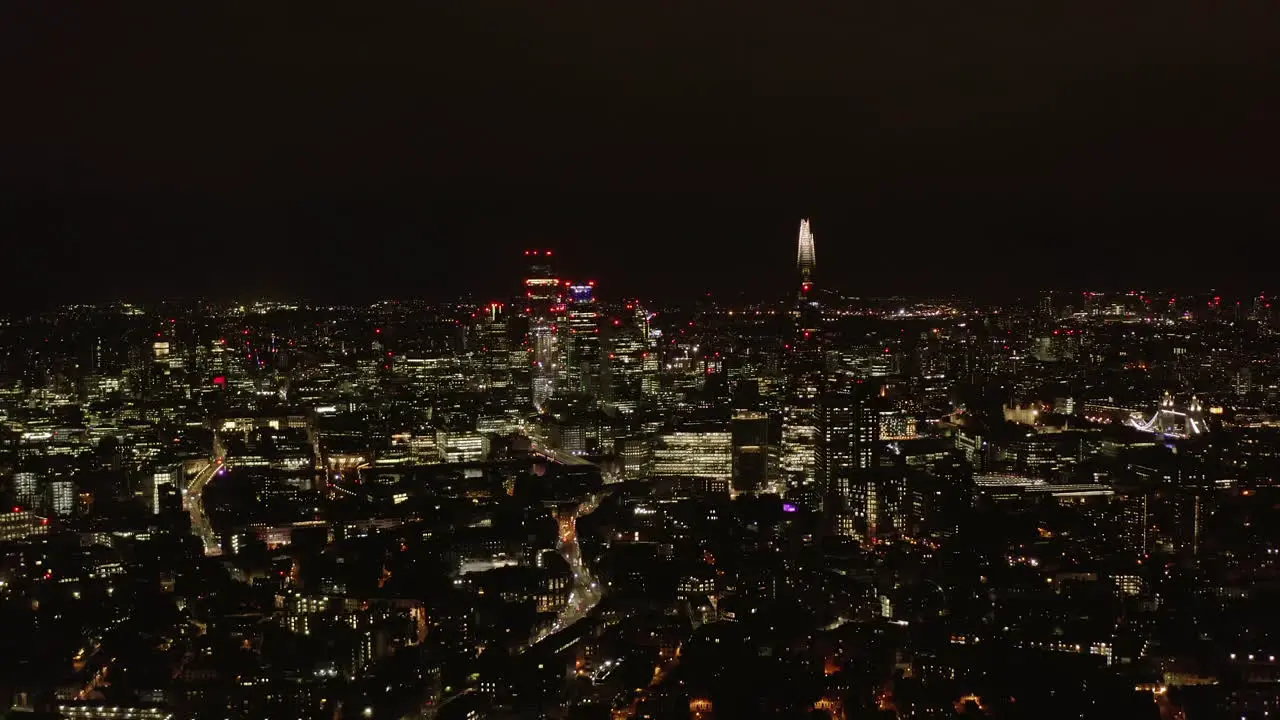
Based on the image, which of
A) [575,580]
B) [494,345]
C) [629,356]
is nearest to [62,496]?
[575,580]

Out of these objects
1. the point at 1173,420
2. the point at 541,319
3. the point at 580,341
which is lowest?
the point at 1173,420

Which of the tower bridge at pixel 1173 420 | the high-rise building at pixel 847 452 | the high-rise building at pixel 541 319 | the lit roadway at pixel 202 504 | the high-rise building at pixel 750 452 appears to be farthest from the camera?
the high-rise building at pixel 541 319

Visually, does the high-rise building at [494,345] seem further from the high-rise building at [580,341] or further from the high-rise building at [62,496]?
the high-rise building at [62,496]

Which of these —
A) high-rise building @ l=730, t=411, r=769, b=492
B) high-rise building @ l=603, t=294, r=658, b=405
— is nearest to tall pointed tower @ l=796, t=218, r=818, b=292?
high-rise building @ l=603, t=294, r=658, b=405

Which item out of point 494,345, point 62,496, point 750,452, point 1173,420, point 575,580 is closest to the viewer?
point 575,580

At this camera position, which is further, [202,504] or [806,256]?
[806,256]

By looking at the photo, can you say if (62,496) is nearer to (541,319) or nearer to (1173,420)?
(1173,420)

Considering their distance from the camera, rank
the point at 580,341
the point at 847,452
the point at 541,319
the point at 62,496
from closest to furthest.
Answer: the point at 62,496 → the point at 847,452 → the point at 580,341 → the point at 541,319

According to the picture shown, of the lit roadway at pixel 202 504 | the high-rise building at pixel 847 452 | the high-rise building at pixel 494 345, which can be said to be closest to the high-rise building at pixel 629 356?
the high-rise building at pixel 494 345

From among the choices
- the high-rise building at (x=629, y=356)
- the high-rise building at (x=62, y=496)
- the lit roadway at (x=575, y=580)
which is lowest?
the lit roadway at (x=575, y=580)

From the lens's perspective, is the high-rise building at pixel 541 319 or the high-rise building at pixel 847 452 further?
the high-rise building at pixel 541 319

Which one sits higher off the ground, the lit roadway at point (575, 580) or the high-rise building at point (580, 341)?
the high-rise building at point (580, 341)

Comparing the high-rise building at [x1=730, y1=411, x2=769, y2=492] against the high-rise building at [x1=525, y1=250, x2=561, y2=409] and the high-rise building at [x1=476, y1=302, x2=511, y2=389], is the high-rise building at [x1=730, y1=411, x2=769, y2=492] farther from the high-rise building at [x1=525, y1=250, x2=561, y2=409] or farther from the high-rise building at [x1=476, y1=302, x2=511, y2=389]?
the high-rise building at [x1=476, y1=302, x2=511, y2=389]
